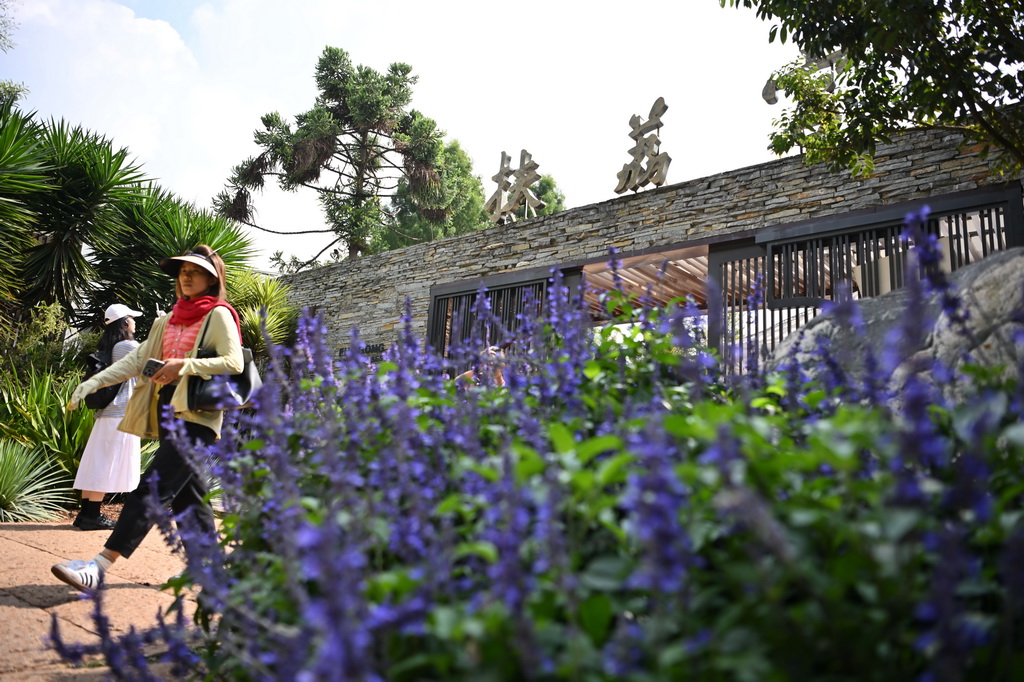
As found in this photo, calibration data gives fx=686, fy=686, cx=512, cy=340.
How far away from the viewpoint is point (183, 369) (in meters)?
2.92

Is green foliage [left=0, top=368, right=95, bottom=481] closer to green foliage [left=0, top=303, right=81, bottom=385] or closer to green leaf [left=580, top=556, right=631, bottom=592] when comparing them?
green foliage [left=0, top=303, right=81, bottom=385]

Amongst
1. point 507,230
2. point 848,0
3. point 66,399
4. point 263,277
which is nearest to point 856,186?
point 848,0

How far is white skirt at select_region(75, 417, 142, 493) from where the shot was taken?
4.95m

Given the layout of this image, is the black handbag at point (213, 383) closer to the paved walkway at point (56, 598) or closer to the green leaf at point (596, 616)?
the paved walkway at point (56, 598)

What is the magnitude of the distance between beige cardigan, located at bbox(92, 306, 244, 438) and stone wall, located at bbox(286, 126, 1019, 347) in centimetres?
607

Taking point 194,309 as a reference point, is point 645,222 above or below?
above

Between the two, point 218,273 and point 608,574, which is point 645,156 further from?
point 608,574

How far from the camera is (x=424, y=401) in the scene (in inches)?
68.3

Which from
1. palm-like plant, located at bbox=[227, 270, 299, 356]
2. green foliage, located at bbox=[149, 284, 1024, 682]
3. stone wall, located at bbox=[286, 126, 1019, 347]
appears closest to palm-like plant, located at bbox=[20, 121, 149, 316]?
palm-like plant, located at bbox=[227, 270, 299, 356]

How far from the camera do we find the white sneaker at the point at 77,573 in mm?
2879

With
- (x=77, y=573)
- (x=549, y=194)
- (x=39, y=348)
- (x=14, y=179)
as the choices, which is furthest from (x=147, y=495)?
(x=549, y=194)

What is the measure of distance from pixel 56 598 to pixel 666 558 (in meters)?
3.22

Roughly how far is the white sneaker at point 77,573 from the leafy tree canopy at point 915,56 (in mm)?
4780

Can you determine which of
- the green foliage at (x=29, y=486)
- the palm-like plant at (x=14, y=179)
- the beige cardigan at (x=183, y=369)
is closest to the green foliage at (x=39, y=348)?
the palm-like plant at (x=14, y=179)
